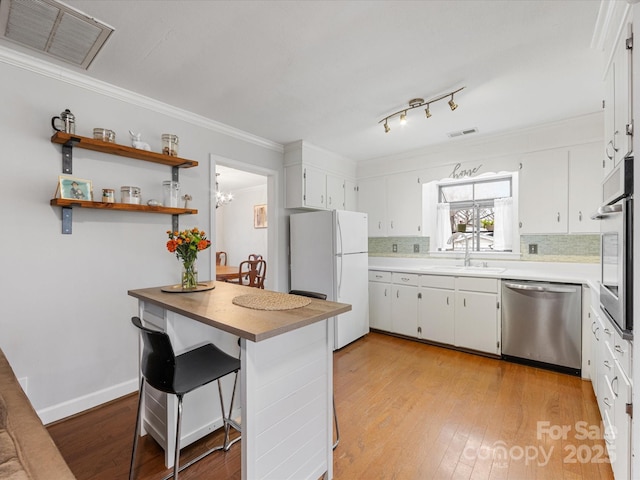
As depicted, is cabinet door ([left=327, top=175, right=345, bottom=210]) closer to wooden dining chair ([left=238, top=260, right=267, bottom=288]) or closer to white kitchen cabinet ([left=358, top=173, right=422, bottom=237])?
white kitchen cabinet ([left=358, top=173, right=422, bottom=237])

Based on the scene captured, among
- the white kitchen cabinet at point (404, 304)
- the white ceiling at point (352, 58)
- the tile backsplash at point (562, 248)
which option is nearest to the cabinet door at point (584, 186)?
the tile backsplash at point (562, 248)

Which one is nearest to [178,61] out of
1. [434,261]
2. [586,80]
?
[586,80]

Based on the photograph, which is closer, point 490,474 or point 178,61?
point 490,474

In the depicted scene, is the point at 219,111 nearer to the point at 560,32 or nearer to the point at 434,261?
the point at 560,32

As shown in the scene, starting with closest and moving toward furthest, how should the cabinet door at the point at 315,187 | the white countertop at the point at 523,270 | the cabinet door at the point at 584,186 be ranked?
1. the white countertop at the point at 523,270
2. the cabinet door at the point at 584,186
3. the cabinet door at the point at 315,187

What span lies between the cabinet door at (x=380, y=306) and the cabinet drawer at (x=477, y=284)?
87 cm

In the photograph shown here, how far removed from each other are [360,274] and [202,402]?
2320mm

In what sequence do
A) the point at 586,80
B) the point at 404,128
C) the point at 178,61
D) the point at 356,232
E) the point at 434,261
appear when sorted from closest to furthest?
the point at 178,61
the point at 586,80
the point at 404,128
the point at 356,232
the point at 434,261

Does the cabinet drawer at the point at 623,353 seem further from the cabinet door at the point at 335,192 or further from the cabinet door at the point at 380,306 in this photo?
the cabinet door at the point at 335,192

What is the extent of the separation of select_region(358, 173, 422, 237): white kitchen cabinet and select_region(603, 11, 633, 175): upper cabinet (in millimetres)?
2241

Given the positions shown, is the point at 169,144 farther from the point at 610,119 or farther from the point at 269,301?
the point at 610,119

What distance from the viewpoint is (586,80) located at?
2332 millimetres

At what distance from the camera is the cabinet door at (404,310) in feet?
11.9

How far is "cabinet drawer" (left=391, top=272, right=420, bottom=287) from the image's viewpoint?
11.9ft
